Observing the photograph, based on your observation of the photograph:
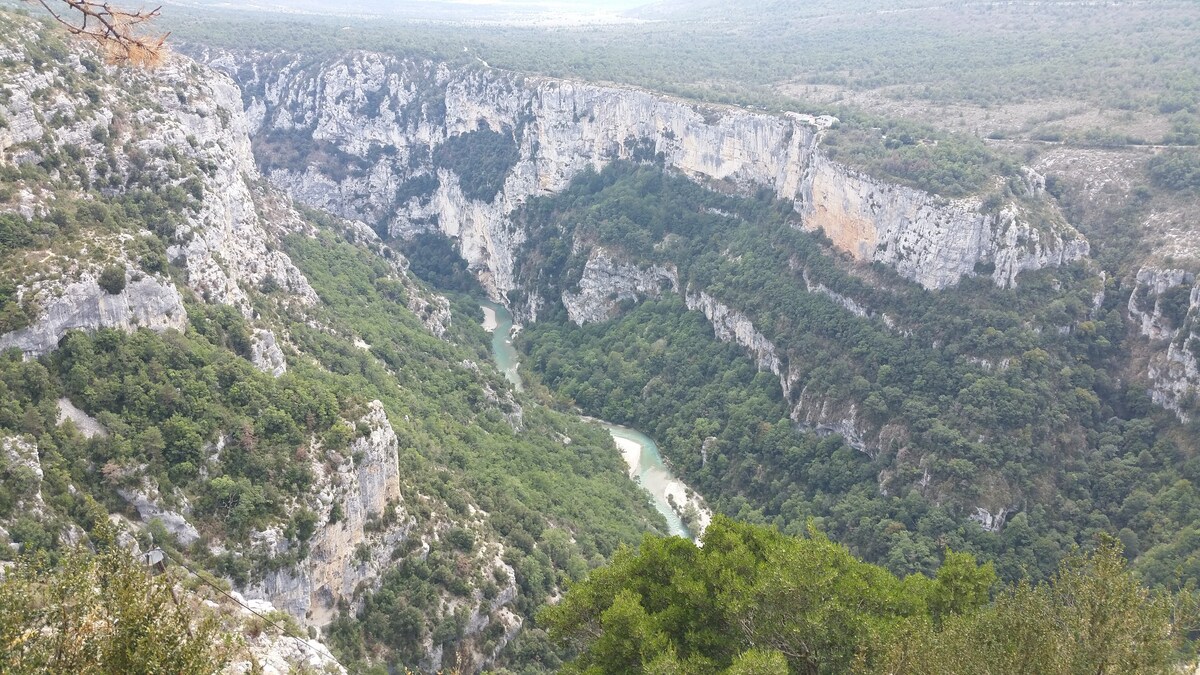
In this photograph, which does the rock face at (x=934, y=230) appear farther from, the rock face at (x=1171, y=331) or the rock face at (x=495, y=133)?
the rock face at (x=1171, y=331)

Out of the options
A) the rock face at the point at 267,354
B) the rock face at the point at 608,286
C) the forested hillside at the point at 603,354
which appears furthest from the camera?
the rock face at the point at 608,286

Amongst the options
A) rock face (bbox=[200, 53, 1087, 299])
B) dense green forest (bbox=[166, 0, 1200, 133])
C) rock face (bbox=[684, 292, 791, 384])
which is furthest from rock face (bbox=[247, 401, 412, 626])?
dense green forest (bbox=[166, 0, 1200, 133])

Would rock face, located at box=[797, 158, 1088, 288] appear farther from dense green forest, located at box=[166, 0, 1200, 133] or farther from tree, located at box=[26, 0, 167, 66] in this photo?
tree, located at box=[26, 0, 167, 66]

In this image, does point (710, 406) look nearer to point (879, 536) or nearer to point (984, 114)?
point (879, 536)

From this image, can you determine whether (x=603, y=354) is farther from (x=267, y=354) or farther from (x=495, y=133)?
(x=267, y=354)

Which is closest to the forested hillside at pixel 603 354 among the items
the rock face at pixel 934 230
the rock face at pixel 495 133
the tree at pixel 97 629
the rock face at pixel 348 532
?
the tree at pixel 97 629

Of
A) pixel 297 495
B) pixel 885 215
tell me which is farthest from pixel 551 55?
pixel 297 495
